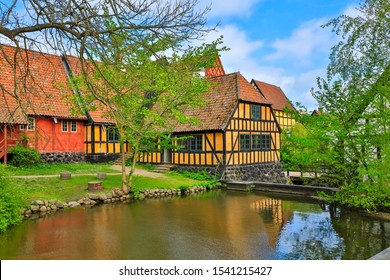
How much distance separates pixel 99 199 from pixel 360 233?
31.3 feet

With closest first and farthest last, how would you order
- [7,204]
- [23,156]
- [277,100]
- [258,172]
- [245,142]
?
[7,204] → [23,156] → [245,142] → [258,172] → [277,100]

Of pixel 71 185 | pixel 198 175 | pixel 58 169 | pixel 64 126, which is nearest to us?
pixel 71 185

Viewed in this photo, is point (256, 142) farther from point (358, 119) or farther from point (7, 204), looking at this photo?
point (7, 204)

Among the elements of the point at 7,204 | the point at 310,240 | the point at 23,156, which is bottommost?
the point at 310,240

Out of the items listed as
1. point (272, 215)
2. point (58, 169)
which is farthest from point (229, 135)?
point (58, 169)

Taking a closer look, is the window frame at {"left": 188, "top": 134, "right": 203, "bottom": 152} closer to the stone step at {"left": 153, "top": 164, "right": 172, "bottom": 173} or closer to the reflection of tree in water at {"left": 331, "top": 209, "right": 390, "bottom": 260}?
the stone step at {"left": 153, "top": 164, "right": 172, "bottom": 173}

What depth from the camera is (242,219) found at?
36.1ft

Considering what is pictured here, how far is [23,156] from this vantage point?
18.2 m

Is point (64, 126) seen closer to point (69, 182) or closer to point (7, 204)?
point (69, 182)

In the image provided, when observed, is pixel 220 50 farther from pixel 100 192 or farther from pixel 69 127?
pixel 69 127

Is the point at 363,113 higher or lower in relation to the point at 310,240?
higher

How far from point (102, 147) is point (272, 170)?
11616 millimetres

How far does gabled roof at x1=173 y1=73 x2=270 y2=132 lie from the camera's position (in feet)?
63.3

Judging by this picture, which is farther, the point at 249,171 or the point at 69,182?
the point at 249,171
